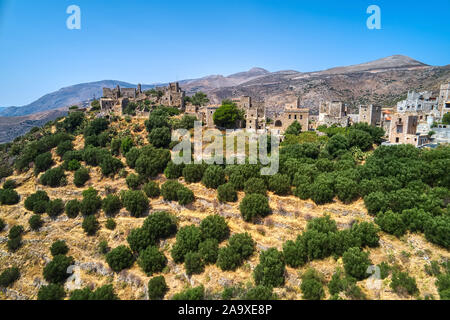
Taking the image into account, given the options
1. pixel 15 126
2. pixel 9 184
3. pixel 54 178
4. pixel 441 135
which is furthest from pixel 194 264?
pixel 15 126

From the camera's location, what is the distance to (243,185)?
3098 cm

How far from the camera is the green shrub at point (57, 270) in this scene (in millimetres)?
26031

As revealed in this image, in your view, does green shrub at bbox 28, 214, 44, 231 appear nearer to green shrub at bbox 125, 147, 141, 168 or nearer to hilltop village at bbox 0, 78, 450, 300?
hilltop village at bbox 0, 78, 450, 300

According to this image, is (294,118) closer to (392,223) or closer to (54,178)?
(392,223)

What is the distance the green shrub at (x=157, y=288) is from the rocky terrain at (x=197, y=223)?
0.70 m

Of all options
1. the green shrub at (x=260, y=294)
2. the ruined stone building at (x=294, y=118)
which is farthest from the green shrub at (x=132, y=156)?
the green shrub at (x=260, y=294)

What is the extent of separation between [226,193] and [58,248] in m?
19.2

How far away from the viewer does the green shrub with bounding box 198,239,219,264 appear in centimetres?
2384

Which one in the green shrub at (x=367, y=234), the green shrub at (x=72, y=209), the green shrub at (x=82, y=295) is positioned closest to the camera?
the green shrub at (x=82, y=295)

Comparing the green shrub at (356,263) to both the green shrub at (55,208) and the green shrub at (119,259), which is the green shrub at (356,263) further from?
the green shrub at (55,208)

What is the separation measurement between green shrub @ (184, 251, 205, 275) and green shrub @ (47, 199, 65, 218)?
827 inches

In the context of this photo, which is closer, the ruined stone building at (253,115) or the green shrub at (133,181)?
the green shrub at (133,181)

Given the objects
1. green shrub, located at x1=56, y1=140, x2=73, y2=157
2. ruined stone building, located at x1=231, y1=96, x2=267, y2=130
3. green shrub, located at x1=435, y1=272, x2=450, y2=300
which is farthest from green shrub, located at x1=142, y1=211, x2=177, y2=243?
green shrub, located at x1=56, y1=140, x2=73, y2=157

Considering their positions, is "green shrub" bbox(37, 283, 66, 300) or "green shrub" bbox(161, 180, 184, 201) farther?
"green shrub" bbox(161, 180, 184, 201)
